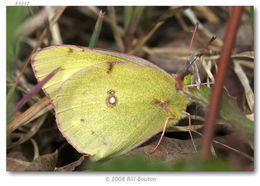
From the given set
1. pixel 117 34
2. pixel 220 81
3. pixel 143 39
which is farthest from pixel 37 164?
pixel 117 34

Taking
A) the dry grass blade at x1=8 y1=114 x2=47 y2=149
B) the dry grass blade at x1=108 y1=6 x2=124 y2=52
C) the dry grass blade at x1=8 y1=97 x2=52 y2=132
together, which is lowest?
the dry grass blade at x1=8 y1=114 x2=47 y2=149

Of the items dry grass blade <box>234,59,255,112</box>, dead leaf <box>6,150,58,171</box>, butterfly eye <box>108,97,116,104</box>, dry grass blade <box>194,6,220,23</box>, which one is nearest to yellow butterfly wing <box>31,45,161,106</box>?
butterfly eye <box>108,97,116,104</box>

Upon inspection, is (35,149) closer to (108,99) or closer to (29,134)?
(29,134)

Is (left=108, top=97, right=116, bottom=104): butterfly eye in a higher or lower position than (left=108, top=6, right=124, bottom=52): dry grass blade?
lower

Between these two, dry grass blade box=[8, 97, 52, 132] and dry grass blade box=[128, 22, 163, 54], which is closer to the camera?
dry grass blade box=[8, 97, 52, 132]

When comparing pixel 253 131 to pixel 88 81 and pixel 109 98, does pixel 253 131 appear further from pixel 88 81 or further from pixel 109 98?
pixel 88 81

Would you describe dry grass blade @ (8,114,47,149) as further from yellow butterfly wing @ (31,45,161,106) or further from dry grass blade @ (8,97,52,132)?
yellow butterfly wing @ (31,45,161,106)
